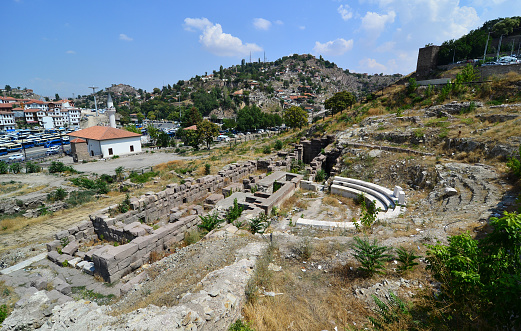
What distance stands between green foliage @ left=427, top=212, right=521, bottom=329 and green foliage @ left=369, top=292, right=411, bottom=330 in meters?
0.64

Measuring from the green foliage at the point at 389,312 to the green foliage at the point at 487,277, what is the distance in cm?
64

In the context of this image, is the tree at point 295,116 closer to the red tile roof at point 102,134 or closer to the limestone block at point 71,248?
the red tile roof at point 102,134

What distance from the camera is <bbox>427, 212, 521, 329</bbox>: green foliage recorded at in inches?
123

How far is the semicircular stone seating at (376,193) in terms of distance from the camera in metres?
10.3

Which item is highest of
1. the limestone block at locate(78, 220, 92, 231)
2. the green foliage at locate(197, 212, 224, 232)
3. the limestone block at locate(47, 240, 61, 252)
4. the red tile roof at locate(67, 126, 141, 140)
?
the red tile roof at locate(67, 126, 141, 140)

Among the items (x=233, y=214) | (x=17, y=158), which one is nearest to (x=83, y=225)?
(x=233, y=214)

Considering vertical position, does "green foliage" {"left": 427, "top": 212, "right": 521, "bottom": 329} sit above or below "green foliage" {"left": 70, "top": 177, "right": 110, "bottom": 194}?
above

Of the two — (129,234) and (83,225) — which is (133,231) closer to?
(129,234)

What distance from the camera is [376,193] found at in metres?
12.2

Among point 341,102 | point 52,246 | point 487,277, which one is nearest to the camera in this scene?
point 487,277

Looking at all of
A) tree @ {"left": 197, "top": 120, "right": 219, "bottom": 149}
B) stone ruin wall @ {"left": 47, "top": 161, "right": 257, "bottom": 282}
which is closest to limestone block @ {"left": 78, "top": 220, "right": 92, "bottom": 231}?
stone ruin wall @ {"left": 47, "top": 161, "right": 257, "bottom": 282}

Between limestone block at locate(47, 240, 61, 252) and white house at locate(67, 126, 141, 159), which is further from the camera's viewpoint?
white house at locate(67, 126, 141, 159)

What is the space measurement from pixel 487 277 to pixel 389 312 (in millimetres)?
1779

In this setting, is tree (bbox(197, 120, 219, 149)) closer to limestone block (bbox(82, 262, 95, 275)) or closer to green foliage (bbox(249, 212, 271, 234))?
green foliage (bbox(249, 212, 271, 234))
